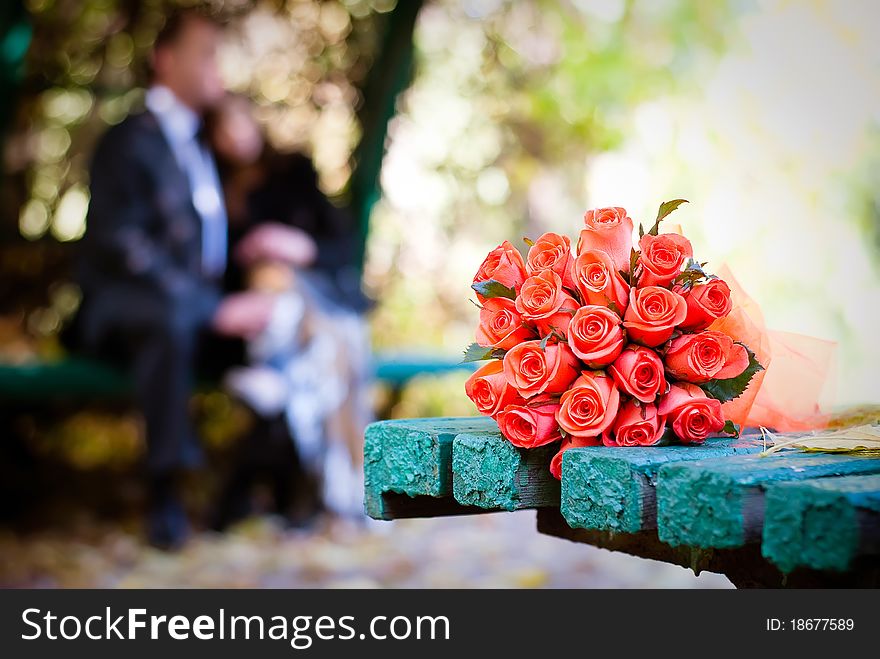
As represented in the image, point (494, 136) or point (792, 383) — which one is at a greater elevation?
point (494, 136)

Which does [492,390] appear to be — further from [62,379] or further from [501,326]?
[62,379]

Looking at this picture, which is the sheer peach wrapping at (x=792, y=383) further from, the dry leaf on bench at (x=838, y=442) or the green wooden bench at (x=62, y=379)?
the green wooden bench at (x=62, y=379)

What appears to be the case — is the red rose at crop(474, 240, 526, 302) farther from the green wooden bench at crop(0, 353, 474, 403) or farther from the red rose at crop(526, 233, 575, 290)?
the green wooden bench at crop(0, 353, 474, 403)

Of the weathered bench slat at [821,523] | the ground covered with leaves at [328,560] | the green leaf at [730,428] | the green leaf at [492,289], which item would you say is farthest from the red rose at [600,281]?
the ground covered with leaves at [328,560]

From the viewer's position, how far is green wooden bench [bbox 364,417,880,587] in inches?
39.2

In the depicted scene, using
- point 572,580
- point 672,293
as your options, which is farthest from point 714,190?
point 672,293

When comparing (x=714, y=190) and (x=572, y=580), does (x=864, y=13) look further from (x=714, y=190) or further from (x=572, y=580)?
(x=572, y=580)

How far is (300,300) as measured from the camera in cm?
405

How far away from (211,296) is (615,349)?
9.60 feet

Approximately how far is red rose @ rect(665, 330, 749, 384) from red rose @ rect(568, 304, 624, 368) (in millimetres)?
73

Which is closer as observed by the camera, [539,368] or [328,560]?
[539,368]

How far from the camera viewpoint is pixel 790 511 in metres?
1.01

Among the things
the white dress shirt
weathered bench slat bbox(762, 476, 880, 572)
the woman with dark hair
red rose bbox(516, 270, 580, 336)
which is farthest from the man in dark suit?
weathered bench slat bbox(762, 476, 880, 572)

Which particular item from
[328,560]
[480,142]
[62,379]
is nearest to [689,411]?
[328,560]
